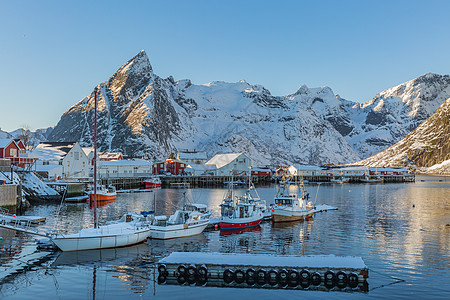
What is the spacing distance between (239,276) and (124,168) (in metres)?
102

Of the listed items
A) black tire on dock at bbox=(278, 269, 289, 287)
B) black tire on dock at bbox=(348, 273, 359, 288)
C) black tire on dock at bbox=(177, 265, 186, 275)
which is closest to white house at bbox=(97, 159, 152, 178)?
black tire on dock at bbox=(177, 265, 186, 275)

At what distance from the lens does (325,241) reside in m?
42.8

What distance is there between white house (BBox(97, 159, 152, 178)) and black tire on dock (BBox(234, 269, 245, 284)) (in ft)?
299

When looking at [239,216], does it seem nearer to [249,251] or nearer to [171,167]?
[249,251]

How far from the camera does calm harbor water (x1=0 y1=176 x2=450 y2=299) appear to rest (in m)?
26.1

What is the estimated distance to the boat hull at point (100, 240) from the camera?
113 ft

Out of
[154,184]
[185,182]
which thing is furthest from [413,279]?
[185,182]

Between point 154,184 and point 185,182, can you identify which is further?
point 185,182

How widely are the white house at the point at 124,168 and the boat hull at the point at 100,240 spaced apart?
78.6 meters

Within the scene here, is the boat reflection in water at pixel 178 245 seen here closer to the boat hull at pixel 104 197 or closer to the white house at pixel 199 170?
the boat hull at pixel 104 197

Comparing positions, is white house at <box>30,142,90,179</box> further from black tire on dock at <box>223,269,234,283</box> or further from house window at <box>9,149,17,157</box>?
black tire on dock at <box>223,269,234,283</box>

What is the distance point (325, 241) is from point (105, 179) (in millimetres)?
76035

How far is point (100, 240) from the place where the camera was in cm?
3572

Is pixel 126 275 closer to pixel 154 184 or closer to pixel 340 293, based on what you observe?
pixel 340 293
